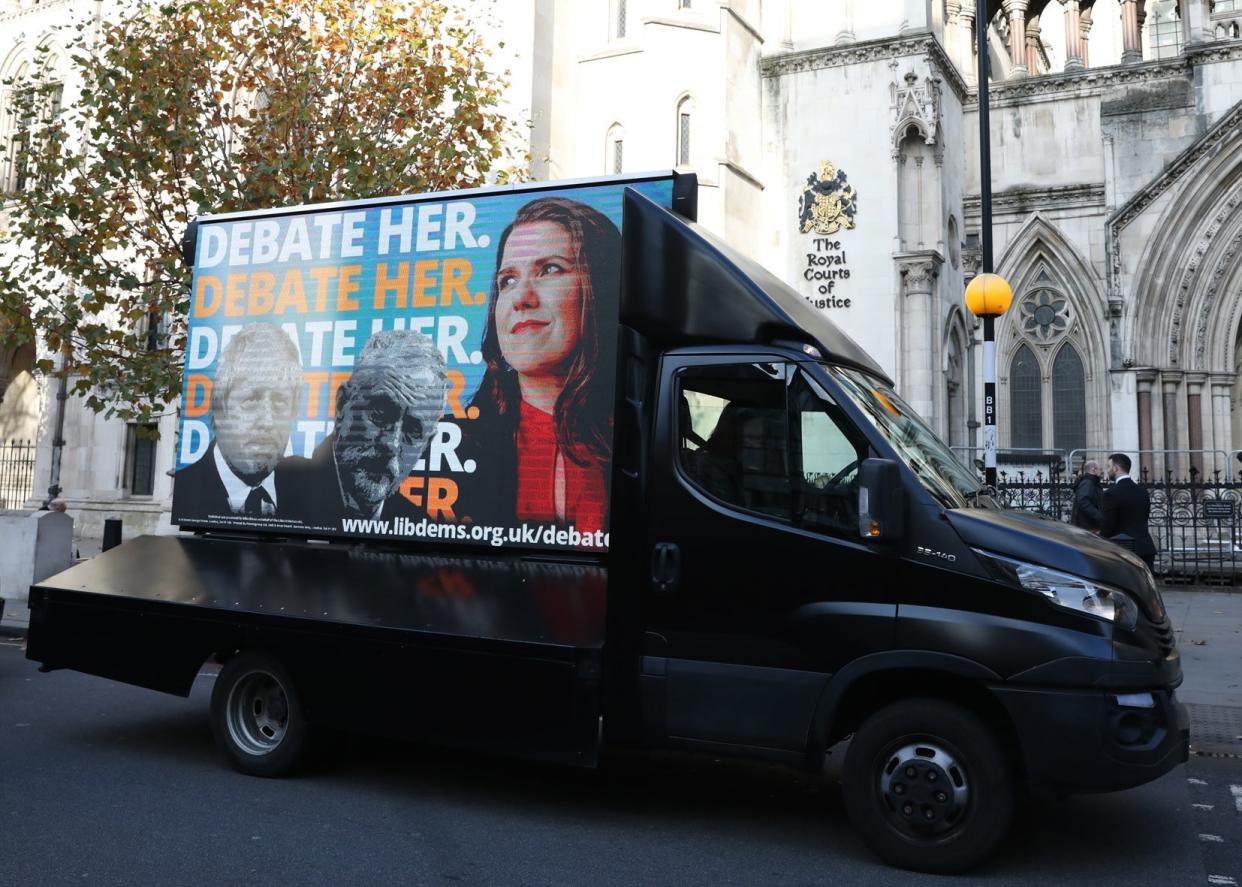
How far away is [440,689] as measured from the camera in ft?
18.0

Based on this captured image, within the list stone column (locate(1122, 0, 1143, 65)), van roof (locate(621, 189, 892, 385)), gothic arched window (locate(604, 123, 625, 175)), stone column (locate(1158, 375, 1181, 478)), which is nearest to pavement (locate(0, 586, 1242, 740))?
van roof (locate(621, 189, 892, 385))

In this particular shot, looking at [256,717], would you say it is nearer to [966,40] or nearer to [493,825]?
[493,825]

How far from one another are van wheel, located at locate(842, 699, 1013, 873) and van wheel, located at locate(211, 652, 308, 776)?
326 centimetres

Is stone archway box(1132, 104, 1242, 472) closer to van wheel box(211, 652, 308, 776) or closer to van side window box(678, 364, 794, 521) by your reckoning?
van side window box(678, 364, 794, 521)

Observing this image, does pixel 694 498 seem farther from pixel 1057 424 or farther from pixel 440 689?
pixel 1057 424

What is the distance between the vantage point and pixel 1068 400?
3080cm

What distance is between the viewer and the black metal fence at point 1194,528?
51.2 ft

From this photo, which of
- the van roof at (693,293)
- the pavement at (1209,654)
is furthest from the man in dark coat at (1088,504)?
the van roof at (693,293)

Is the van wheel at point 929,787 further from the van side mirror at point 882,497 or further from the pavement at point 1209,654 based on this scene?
the pavement at point 1209,654

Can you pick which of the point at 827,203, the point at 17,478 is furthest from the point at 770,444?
the point at 17,478

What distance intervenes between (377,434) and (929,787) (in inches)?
144

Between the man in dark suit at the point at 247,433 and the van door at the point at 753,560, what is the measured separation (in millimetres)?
2683

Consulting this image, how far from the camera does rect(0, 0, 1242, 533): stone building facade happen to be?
77.9 feet

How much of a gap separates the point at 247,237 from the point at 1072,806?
244 inches
